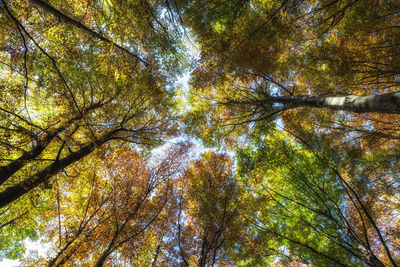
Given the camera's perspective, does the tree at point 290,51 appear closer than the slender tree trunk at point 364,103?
No

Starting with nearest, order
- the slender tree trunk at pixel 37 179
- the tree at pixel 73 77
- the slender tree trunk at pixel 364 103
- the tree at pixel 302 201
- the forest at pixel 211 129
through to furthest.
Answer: the slender tree trunk at pixel 364 103 < the slender tree trunk at pixel 37 179 < the tree at pixel 73 77 < the forest at pixel 211 129 < the tree at pixel 302 201

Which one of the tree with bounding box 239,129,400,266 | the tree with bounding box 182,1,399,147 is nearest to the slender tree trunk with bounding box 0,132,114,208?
the tree with bounding box 182,1,399,147

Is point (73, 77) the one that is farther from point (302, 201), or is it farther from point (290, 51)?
point (302, 201)

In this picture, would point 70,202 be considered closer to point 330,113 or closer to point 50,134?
point 50,134

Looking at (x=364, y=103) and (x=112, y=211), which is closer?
(x=364, y=103)

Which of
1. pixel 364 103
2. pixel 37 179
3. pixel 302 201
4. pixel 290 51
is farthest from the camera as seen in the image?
pixel 290 51

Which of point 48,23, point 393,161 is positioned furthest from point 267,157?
point 48,23

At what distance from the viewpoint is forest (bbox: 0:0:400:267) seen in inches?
205

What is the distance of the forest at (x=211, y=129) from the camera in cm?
520

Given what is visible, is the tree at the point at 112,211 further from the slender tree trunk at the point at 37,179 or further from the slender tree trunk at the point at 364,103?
the slender tree trunk at the point at 364,103

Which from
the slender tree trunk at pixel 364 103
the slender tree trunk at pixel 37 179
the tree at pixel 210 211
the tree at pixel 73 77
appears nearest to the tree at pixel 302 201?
the tree at pixel 210 211

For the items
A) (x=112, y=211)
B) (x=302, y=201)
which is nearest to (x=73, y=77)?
(x=112, y=211)

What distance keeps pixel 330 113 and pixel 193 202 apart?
8720 mm

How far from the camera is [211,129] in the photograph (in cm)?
919
